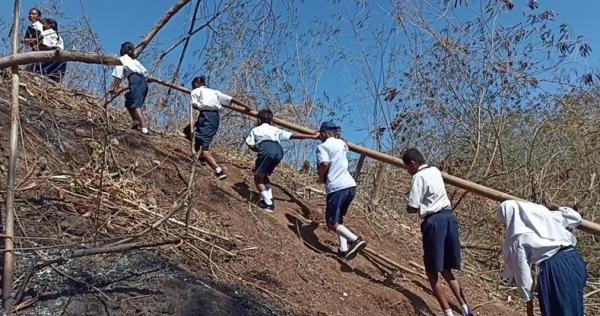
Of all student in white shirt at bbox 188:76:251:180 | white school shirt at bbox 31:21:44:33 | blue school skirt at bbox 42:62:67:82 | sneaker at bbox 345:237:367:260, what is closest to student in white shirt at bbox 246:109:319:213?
student in white shirt at bbox 188:76:251:180

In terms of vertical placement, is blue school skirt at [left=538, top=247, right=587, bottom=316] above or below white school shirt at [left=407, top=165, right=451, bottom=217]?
below

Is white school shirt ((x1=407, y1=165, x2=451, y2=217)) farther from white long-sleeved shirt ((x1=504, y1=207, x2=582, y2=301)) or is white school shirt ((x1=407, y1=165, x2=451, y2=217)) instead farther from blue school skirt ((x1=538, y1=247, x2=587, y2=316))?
blue school skirt ((x1=538, y1=247, x2=587, y2=316))

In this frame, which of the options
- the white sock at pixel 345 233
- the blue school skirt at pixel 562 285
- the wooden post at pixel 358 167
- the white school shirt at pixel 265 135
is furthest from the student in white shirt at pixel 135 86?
the blue school skirt at pixel 562 285

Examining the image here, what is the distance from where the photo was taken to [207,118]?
7.47m

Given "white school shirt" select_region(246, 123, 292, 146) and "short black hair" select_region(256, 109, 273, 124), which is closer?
"white school shirt" select_region(246, 123, 292, 146)

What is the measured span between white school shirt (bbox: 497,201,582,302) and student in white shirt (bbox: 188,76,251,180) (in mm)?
3526

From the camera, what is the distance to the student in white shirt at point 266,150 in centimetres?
703

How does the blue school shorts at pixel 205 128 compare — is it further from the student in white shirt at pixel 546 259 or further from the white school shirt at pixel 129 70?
the student in white shirt at pixel 546 259

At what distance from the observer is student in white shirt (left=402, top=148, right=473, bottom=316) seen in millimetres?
5758

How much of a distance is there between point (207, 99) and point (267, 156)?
3.60 ft

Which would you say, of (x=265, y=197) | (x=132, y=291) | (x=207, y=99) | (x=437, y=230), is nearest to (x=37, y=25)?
(x=207, y=99)

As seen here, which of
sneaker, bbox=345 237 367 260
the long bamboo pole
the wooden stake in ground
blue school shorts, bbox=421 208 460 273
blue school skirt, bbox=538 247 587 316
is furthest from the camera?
sneaker, bbox=345 237 367 260

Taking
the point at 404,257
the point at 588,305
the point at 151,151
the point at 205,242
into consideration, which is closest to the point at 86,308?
the point at 205,242

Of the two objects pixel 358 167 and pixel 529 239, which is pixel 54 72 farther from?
pixel 529 239
